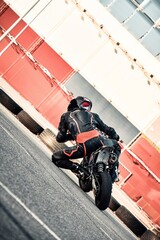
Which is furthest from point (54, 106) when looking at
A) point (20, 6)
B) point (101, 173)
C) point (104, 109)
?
point (101, 173)

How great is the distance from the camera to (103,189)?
6172 millimetres

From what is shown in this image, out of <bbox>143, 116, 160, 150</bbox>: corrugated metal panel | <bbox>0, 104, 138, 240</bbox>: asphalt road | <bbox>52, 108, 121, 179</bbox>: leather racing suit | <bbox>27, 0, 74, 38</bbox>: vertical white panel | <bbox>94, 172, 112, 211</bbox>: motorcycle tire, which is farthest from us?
<bbox>27, 0, 74, 38</bbox>: vertical white panel

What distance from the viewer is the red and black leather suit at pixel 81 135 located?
6857mm

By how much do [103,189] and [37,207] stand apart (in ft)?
6.53

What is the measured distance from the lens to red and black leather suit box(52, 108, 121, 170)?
270 inches

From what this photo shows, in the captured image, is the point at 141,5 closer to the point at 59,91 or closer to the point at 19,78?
the point at 59,91

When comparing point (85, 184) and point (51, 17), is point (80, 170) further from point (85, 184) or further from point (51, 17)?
point (51, 17)

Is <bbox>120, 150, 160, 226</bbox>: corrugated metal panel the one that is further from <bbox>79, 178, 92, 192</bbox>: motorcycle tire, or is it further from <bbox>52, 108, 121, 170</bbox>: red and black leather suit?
<bbox>52, 108, 121, 170</bbox>: red and black leather suit

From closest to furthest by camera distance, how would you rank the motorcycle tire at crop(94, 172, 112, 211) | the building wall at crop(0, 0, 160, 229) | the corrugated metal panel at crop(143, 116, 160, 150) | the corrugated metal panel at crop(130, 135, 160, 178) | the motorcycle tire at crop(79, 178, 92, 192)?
1. the motorcycle tire at crop(94, 172, 112, 211)
2. the motorcycle tire at crop(79, 178, 92, 192)
3. the corrugated metal panel at crop(130, 135, 160, 178)
4. the corrugated metal panel at crop(143, 116, 160, 150)
5. the building wall at crop(0, 0, 160, 229)

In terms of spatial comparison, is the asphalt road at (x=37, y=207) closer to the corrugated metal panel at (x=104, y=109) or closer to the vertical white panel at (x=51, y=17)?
the corrugated metal panel at (x=104, y=109)

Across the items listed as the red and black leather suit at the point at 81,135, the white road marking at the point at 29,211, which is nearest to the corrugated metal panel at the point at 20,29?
the red and black leather suit at the point at 81,135

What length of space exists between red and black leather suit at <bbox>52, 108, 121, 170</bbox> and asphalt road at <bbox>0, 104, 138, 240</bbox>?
2.11 feet

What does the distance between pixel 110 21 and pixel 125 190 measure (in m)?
6.81

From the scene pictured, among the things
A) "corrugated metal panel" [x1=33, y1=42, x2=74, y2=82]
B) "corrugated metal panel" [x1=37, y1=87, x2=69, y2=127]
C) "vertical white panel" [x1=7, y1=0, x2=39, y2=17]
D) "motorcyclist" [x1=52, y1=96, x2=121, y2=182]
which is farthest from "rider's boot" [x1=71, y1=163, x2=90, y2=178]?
"vertical white panel" [x1=7, y1=0, x2=39, y2=17]
